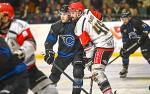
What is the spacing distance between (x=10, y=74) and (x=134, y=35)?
5059 millimetres

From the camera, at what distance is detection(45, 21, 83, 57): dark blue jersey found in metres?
6.92

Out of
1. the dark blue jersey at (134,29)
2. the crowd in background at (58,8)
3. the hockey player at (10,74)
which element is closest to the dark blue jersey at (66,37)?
the dark blue jersey at (134,29)

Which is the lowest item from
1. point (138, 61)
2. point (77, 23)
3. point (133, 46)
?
point (138, 61)

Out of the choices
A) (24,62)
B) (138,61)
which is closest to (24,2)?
(138,61)

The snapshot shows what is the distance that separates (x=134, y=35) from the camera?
30.2ft

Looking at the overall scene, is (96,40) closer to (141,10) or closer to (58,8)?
(58,8)

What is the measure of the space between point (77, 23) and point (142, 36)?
244 cm

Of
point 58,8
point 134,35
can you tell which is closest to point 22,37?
point 134,35

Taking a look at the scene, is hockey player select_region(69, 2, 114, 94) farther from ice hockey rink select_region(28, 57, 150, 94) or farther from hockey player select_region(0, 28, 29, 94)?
hockey player select_region(0, 28, 29, 94)

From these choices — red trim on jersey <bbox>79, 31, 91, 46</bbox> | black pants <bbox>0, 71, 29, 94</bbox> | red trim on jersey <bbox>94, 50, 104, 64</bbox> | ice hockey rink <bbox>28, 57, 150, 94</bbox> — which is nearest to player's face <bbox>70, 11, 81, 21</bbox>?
red trim on jersey <bbox>79, 31, 91, 46</bbox>

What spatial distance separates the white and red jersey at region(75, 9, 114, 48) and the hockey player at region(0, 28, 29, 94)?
1.97 meters

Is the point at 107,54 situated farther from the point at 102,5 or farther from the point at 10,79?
the point at 102,5

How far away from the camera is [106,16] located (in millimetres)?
12742

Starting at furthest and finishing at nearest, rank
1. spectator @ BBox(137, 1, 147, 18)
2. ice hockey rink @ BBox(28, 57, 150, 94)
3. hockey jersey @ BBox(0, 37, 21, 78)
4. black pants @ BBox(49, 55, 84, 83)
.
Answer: spectator @ BBox(137, 1, 147, 18) → ice hockey rink @ BBox(28, 57, 150, 94) → black pants @ BBox(49, 55, 84, 83) → hockey jersey @ BBox(0, 37, 21, 78)
